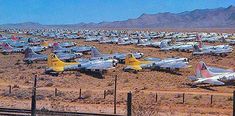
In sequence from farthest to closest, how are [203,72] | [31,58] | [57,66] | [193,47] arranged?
[193,47]
[31,58]
[57,66]
[203,72]

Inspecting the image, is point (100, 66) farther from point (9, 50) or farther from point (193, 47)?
point (9, 50)

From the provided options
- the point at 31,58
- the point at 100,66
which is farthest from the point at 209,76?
the point at 31,58

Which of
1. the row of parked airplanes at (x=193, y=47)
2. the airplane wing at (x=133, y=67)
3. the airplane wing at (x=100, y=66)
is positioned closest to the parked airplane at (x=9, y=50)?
the row of parked airplanes at (x=193, y=47)

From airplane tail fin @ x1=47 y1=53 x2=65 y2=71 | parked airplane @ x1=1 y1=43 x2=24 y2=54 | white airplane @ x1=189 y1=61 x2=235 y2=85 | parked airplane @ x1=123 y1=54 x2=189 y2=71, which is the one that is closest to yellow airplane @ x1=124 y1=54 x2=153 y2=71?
parked airplane @ x1=123 y1=54 x2=189 y2=71

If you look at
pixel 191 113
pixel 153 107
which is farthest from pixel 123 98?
pixel 191 113

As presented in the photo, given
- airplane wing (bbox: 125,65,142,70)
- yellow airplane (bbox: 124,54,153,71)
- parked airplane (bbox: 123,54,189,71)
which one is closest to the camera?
airplane wing (bbox: 125,65,142,70)

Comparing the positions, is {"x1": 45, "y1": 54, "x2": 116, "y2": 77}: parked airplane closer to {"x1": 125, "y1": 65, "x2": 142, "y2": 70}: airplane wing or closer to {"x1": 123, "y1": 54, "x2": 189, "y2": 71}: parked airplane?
{"x1": 125, "y1": 65, "x2": 142, "y2": 70}: airplane wing

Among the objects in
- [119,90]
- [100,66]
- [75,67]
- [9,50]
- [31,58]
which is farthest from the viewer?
[9,50]

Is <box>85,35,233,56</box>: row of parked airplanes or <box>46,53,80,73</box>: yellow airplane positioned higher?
<box>85,35,233,56</box>: row of parked airplanes

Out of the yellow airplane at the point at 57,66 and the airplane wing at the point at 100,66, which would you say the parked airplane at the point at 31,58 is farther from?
the airplane wing at the point at 100,66
